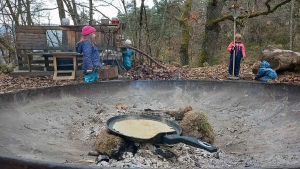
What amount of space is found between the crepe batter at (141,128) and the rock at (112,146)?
0.30 feet

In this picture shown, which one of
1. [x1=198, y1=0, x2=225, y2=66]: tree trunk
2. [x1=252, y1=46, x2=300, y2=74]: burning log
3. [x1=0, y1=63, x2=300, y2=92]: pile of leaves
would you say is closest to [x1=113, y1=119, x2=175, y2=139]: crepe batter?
[x1=0, y1=63, x2=300, y2=92]: pile of leaves

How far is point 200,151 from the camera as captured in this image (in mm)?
2170

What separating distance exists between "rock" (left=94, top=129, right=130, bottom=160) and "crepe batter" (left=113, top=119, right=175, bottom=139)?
91 mm

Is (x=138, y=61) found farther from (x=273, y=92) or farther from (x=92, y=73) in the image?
(x=273, y=92)

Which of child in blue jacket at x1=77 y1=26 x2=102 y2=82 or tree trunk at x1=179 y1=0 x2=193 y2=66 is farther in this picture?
tree trunk at x1=179 y1=0 x2=193 y2=66

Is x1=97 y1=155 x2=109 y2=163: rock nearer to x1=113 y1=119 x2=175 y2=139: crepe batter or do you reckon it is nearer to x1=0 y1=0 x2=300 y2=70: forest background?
x1=113 y1=119 x2=175 y2=139: crepe batter

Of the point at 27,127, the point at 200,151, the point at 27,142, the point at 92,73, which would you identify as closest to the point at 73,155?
the point at 27,142

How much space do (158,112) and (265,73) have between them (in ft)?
15.3

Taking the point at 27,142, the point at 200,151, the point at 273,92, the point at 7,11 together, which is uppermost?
the point at 7,11

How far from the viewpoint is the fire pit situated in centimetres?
179

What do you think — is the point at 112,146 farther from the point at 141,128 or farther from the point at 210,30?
the point at 210,30

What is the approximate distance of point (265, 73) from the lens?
675cm

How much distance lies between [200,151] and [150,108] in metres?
1.23

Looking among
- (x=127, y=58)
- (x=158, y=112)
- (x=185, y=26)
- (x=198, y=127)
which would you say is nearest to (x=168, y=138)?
(x=198, y=127)
